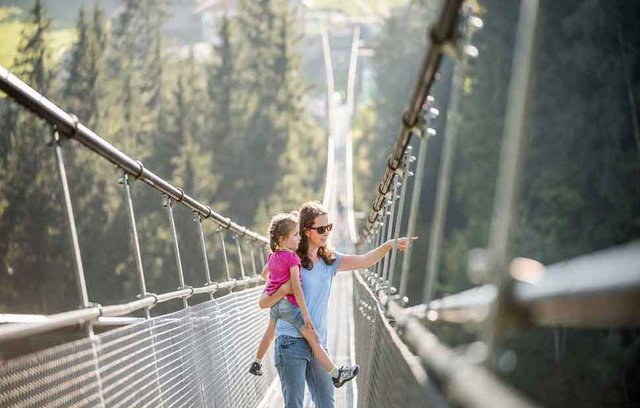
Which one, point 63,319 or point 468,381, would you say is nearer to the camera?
point 468,381

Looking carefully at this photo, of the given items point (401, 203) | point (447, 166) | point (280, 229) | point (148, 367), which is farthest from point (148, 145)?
point (447, 166)

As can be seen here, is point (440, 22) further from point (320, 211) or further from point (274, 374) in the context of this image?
point (274, 374)

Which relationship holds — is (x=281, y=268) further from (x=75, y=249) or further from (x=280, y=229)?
(x=75, y=249)

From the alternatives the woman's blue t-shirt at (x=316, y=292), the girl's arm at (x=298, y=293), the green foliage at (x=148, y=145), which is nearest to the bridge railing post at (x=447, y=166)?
the girl's arm at (x=298, y=293)

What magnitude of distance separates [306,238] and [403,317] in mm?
2315

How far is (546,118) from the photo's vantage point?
27.5 meters

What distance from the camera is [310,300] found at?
5.29 meters

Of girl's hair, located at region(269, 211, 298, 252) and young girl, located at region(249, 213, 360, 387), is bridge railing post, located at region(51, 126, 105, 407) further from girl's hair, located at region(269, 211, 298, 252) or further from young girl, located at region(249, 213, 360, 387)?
girl's hair, located at region(269, 211, 298, 252)

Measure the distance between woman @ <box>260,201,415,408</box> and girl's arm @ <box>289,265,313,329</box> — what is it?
0.25 feet

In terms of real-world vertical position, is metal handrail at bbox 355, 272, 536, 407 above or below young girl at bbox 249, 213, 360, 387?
above

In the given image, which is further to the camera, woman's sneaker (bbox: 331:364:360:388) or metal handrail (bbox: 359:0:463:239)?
woman's sneaker (bbox: 331:364:360:388)

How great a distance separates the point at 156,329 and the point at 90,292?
35926 mm

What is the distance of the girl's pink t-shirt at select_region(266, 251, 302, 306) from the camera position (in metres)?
5.21

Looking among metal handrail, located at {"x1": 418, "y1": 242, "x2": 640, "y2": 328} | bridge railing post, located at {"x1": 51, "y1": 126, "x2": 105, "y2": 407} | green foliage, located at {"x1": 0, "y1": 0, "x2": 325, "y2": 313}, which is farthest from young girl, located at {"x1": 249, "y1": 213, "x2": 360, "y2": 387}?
green foliage, located at {"x1": 0, "y1": 0, "x2": 325, "y2": 313}
